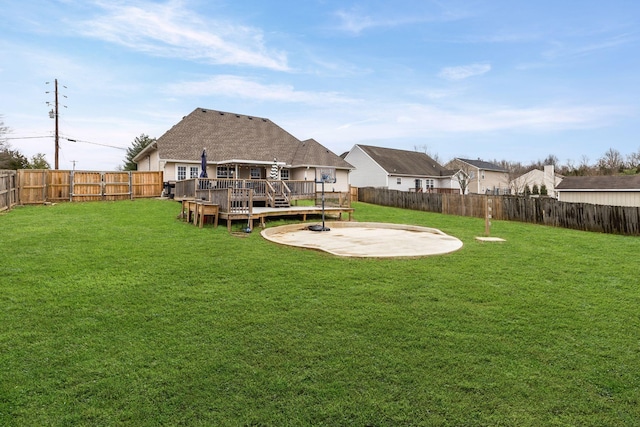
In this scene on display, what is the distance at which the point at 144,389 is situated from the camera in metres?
2.91

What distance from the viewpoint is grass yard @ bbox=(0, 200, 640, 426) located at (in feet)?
8.89

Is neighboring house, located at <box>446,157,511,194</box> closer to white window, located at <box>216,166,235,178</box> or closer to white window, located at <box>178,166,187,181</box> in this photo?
white window, located at <box>216,166,235,178</box>

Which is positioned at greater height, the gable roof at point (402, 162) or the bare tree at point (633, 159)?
the bare tree at point (633, 159)

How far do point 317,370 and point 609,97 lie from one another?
28001 mm

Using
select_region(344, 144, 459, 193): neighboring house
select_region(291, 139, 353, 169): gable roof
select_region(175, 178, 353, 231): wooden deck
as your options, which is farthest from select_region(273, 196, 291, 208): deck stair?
select_region(344, 144, 459, 193): neighboring house

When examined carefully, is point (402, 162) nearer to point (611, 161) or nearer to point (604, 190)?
point (604, 190)

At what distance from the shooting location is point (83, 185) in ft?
62.4

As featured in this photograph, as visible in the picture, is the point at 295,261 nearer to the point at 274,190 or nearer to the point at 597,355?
the point at 597,355

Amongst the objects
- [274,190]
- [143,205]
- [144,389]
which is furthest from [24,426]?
[143,205]

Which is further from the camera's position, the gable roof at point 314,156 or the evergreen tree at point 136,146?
the evergreen tree at point 136,146

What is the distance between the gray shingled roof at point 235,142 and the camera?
22844 millimetres

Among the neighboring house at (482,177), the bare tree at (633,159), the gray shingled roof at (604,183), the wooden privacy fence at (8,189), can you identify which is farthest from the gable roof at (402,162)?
the bare tree at (633,159)

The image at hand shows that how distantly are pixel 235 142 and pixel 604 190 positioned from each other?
27.5 metres

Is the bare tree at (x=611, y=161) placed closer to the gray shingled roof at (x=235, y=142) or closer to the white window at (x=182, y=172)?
the gray shingled roof at (x=235, y=142)
